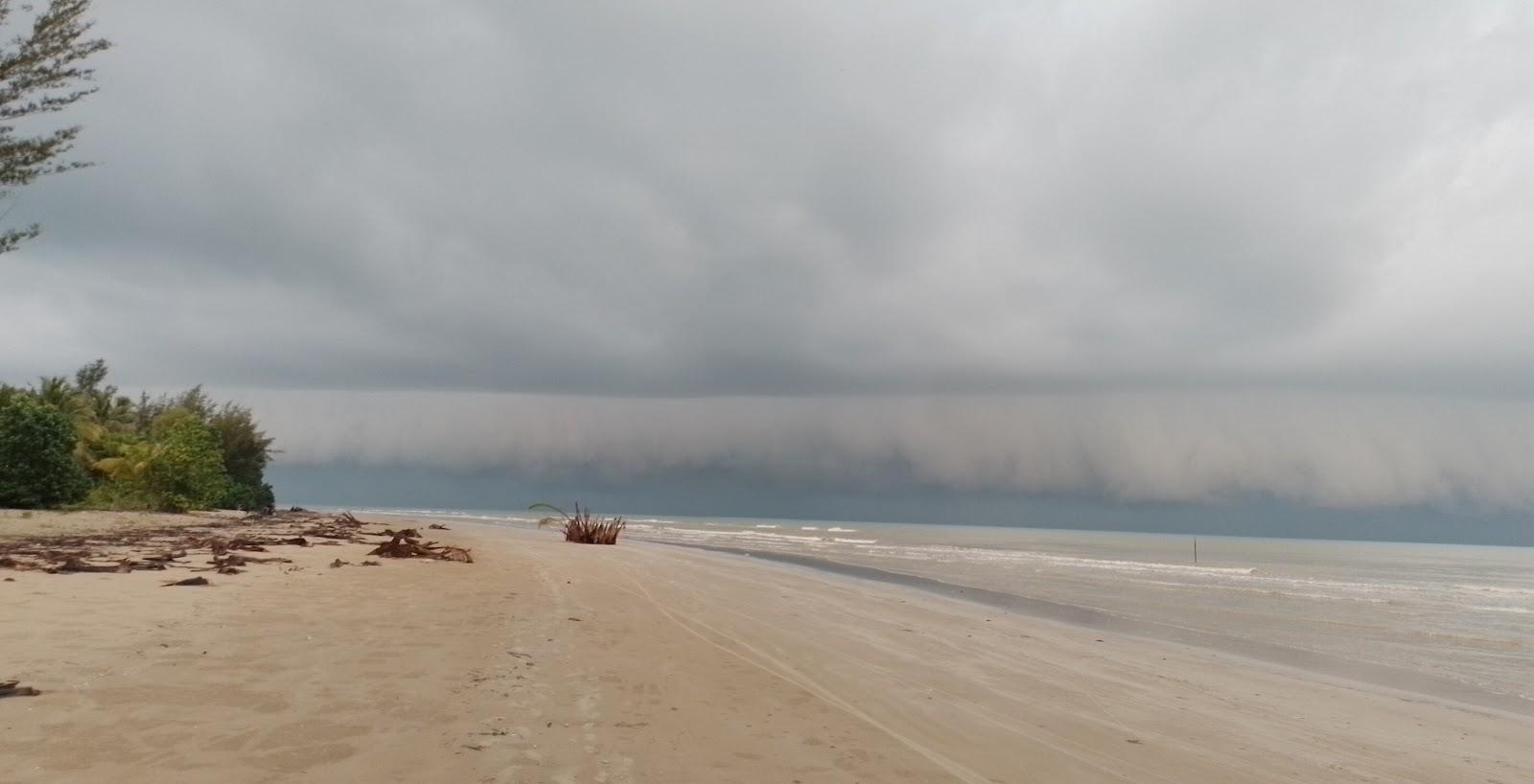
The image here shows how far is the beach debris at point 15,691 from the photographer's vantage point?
14.3 feet

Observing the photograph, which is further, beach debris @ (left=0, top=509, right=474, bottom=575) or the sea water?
the sea water

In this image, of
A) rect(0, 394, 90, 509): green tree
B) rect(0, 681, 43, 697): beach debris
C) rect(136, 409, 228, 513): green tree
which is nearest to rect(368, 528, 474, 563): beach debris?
rect(0, 681, 43, 697): beach debris

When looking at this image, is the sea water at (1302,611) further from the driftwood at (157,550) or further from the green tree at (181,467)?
the green tree at (181,467)

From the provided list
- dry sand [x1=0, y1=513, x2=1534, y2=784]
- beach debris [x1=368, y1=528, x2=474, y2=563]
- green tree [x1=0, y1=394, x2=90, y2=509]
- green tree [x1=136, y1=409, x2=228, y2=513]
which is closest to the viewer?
dry sand [x1=0, y1=513, x2=1534, y2=784]

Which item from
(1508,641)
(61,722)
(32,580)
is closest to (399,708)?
(61,722)

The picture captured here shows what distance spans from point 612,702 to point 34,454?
93.1 ft

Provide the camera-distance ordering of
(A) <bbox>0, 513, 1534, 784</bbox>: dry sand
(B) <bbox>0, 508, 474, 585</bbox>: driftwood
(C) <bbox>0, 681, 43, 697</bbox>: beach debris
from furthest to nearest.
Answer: (B) <bbox>0, 508, 474, 585</bbox>: driftwood < (C) <bbox>0, 681, 43, 697</bbox>: beach debris < (A) <bbox>0, 513, 1534, 784</bbox>: dry sand

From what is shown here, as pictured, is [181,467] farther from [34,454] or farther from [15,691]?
[15,691]

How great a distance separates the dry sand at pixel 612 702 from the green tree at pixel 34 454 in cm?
1981

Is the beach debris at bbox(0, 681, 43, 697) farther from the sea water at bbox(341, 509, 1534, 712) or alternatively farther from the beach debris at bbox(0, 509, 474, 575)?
the sea water at bbox(341, 509, 1534, 712)

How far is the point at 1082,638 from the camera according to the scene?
1160cm

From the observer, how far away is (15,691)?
4.38 metres

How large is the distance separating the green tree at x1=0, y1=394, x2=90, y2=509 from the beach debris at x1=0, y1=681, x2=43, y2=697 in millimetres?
25861

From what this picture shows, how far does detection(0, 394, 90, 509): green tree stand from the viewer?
2342 cm
